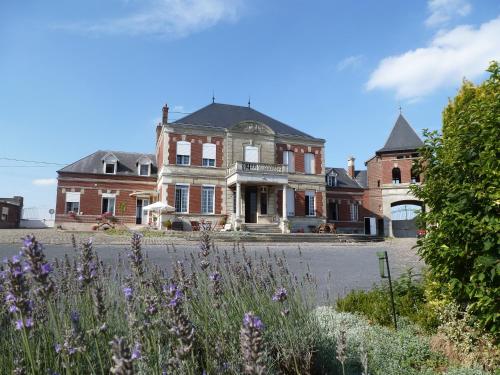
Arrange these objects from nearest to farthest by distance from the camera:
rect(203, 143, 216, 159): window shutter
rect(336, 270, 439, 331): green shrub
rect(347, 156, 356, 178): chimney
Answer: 1. rect(336, 270, 439, 331): green shrub
2. rect(203, 143, 216, 159): window shutter
3. rect(347, 156, 356, 178): chimney

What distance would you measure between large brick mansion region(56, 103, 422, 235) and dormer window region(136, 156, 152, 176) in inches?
3.1

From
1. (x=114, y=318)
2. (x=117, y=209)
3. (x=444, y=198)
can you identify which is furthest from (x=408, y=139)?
(x=114, y=318)

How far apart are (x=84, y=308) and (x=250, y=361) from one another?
6.90 ft

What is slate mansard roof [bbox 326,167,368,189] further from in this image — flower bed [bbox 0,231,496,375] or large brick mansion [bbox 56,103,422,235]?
flower bed [bbox 0,231,496,375]

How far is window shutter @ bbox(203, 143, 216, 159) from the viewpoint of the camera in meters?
26.5

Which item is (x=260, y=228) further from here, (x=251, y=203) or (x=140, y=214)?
(x=140, y=214)

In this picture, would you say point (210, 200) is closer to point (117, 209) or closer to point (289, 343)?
point (117, 209)

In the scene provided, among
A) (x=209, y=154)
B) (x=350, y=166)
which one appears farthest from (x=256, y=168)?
(x=350, y=166)

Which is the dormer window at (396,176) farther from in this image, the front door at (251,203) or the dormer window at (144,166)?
the dormer window at (144,166)

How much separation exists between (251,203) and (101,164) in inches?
494

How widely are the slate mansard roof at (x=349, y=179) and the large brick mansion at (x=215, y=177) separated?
4.61 m

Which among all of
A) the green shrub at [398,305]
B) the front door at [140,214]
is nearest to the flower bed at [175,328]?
the green shrub at [398,305]

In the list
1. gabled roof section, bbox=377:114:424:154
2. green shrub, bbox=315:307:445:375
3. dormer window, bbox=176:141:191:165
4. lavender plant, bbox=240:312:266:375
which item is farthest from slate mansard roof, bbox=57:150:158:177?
lavender plant, bbox=240:312:266:375

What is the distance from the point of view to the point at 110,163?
29.1 meters
